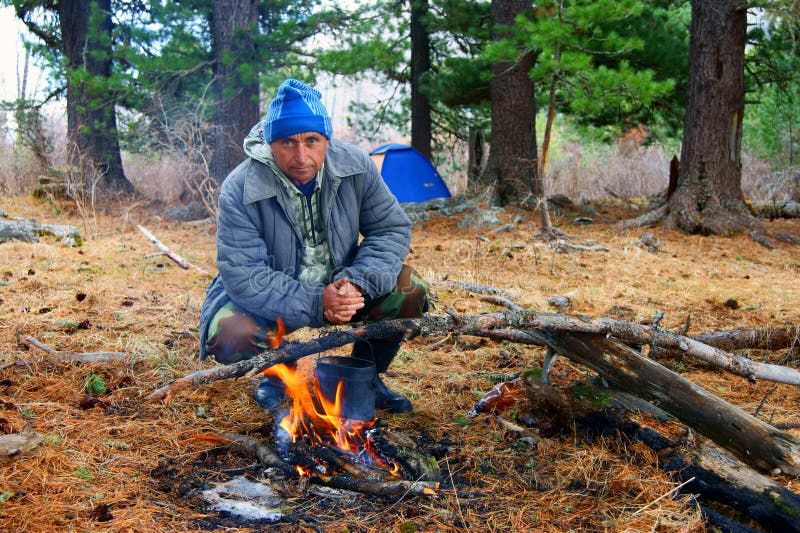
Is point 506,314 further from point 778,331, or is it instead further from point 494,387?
point 778,331

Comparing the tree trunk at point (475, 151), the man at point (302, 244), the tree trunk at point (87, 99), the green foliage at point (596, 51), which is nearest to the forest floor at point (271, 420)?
the man at point (302, 244)

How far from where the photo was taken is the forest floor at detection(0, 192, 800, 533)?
7.32ft

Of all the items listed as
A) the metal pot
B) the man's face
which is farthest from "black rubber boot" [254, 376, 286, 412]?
the man's face

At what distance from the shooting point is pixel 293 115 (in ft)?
9.57

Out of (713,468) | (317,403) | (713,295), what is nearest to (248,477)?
(317,403)

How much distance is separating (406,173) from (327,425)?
29.4ft

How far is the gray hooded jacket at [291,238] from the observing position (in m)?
2.95

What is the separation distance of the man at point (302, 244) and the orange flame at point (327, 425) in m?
0.37

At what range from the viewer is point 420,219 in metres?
10.2

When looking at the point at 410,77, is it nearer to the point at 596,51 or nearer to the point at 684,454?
the point at 596,51

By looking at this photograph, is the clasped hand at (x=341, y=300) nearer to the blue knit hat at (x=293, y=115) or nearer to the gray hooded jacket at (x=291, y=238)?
the gray hooded jacket at (x=291, y=238)

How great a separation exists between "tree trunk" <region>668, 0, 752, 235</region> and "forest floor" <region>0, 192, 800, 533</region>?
1.52 meters

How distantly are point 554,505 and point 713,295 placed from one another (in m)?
3.93

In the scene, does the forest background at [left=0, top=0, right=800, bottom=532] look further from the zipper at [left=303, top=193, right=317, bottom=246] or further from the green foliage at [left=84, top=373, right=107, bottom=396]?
the zipper at [left=303, top=193, right=317, bottom=246]
